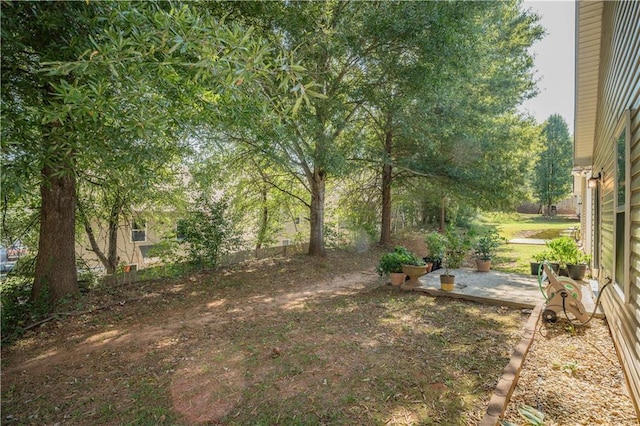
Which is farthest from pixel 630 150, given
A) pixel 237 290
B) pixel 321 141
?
pixel 237 290

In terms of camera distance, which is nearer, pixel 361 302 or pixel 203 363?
pixel 203 363

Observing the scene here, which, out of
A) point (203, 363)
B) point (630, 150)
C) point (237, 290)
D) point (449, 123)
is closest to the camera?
point (630, 150)

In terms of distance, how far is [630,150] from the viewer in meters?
3.05

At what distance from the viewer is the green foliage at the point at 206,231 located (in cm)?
812

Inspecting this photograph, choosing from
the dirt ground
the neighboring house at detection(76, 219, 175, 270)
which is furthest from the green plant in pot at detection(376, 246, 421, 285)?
the neighboring house at detection(76, 219, 175, 270)

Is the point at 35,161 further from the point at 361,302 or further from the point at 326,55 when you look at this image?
the point at 326,55

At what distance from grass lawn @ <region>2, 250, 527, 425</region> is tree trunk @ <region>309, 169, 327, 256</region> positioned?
3604mm

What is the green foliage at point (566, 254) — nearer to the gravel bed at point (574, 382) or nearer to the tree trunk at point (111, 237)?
the gravel bed at point (574, 382)

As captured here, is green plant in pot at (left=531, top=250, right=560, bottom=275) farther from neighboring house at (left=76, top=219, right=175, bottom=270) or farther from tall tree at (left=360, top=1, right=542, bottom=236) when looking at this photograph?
neighboring house at (left=76, top=219, right=175, bottom=270)

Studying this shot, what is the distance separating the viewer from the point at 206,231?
27.0ft

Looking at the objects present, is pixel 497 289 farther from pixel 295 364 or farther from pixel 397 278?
pixel 295 364

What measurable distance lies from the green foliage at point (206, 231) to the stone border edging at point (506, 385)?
689 centimetres

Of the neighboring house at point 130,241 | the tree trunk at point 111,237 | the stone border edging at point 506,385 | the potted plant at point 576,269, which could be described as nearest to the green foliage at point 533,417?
the stone border edging at point 506,385

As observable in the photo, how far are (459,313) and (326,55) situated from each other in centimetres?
606
